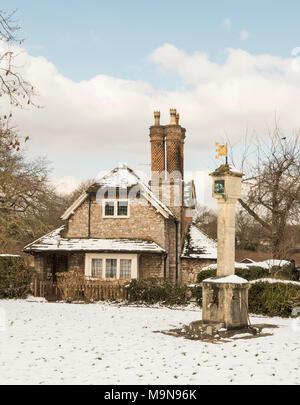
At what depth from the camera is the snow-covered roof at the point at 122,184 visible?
90.3 ft

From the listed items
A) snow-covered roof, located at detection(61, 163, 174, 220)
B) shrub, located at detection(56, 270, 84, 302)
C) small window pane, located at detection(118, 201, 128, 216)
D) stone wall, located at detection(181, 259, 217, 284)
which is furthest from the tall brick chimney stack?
shrub, located at detection(56, 270, 84, 302)

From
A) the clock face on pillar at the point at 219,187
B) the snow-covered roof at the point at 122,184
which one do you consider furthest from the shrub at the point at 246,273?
the clock face on pillar at the point at 219,187

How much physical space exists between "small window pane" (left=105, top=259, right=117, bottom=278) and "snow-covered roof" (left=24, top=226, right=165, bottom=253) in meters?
0.98

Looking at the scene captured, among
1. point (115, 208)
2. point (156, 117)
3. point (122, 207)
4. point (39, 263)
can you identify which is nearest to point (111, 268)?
point (115, 208)

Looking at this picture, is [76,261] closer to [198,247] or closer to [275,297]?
[198,247]

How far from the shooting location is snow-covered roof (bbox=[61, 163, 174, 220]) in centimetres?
2753

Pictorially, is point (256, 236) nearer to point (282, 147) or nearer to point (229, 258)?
point (282, 147)

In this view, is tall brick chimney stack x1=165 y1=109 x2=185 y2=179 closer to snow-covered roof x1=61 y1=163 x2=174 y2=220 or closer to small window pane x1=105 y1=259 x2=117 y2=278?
snow-covered roof x1=61 y1=163 x2=174 y2=220

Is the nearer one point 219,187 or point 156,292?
point 219,187

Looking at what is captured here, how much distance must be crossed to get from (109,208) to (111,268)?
11.9ft

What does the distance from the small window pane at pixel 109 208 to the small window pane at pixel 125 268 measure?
301cm

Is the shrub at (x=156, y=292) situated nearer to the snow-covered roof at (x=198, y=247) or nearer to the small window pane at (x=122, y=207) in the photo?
the snow-covered roof at (x=198, y=247)

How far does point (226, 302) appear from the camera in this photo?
13922 mm

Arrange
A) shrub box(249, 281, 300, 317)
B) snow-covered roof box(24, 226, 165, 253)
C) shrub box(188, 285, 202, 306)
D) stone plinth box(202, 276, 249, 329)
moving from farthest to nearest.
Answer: snow-covered roof box(24, 226, 165, 253) < shrub box(188, 285, 202, 306) < shrub box(249, 281, 300, 317) < stone plinth box(202, 276, 249, 329)
